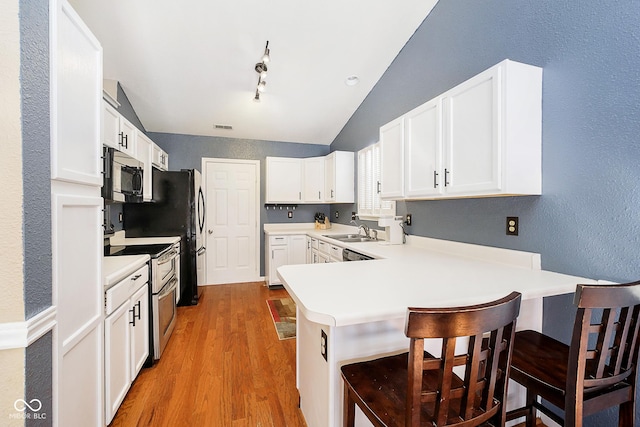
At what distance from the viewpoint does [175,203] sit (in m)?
3.59

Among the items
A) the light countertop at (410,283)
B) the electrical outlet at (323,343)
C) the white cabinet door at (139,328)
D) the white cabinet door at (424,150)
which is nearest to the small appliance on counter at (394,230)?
the white cabinet door at (424,150)

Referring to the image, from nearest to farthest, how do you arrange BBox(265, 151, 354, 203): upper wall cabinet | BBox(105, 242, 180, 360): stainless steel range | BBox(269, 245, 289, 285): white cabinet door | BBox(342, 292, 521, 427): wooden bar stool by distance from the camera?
BBox(342, 292, 521, 427): wooden bar stool < BBox(105, 242, 180, 360): stainless steel range < BBox(269, 245, 289, 285): white cabinet door < BBox(265, 151, 354, 203): upper wall cabinet

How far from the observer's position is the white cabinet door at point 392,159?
2.45 m

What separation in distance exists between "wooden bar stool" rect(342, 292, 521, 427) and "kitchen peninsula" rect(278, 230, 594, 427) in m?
0.22

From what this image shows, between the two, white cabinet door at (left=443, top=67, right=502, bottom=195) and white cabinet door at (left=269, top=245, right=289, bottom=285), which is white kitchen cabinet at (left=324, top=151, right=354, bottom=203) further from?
white cabinet door at (left=443, top=67, right=502, bottom=195)

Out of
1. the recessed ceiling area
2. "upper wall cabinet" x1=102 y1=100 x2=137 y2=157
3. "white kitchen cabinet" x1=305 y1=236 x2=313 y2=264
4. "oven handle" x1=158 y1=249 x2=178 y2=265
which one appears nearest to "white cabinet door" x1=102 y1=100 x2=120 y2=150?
"upper wall cabinet" x1=102 y1=100 x2=137 y2=157

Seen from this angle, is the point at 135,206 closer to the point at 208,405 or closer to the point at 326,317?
the point at 208,405

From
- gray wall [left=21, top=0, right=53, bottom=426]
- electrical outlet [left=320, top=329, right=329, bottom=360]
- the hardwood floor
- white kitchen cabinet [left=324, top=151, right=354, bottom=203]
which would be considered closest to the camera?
gray wall [left=21, top=0, right=53, bottom=426]

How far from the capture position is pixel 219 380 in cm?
208

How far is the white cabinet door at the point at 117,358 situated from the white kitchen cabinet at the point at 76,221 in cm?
10

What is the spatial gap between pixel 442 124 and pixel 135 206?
3.58 meters

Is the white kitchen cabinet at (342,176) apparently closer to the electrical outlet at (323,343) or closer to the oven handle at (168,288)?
the oven handle at (168,288)

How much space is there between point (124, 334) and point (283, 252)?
2.77m

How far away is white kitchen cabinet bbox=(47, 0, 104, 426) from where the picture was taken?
103 centimetres
